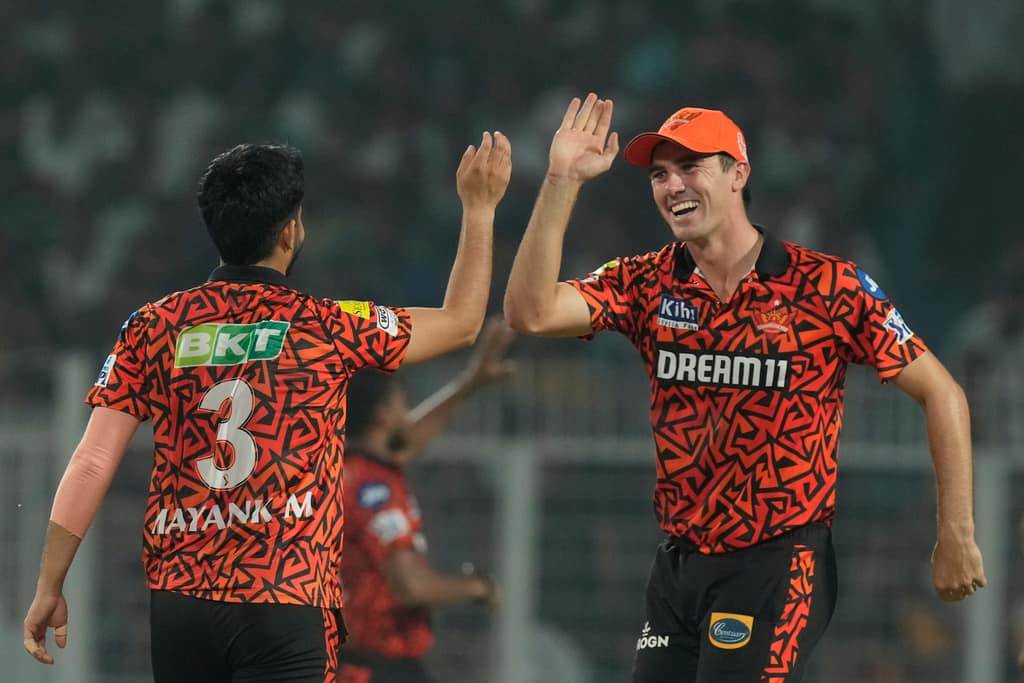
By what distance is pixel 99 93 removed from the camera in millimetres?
12969

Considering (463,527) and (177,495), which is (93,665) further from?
(177,495)

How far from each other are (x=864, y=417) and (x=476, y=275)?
3.98m

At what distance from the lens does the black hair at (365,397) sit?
6359 millimetres

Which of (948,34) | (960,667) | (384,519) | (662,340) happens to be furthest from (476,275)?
(948,34)

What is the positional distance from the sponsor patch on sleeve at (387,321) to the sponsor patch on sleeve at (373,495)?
1848mm

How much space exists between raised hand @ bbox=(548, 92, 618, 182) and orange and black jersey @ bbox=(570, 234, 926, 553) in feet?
1.28

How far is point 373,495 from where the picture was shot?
6191mm

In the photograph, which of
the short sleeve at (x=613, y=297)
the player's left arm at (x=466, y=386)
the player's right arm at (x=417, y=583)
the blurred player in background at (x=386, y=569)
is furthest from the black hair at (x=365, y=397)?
the short sleeve at (x=613, y=297)

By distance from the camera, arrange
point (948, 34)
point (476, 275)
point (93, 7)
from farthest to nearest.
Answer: point (93, 7) < point (948, 34) < point (476, 275)

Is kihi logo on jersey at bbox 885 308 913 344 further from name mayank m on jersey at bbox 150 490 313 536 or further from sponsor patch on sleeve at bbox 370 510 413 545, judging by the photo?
sponsor patch on sleeve at bbox 370 510 413 545

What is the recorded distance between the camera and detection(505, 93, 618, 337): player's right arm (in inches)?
187

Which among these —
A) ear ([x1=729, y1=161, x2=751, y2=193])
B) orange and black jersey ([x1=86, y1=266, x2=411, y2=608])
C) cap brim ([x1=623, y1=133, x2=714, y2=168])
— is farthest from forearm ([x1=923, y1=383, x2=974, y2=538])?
orange and black jersey ([x1=86, y1=266, x2=411, y2=608])

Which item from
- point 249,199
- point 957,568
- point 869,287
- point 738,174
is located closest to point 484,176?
point 249,199

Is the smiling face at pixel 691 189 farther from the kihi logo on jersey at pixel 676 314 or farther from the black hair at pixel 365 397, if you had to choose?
the black hair at pixel 365 397
